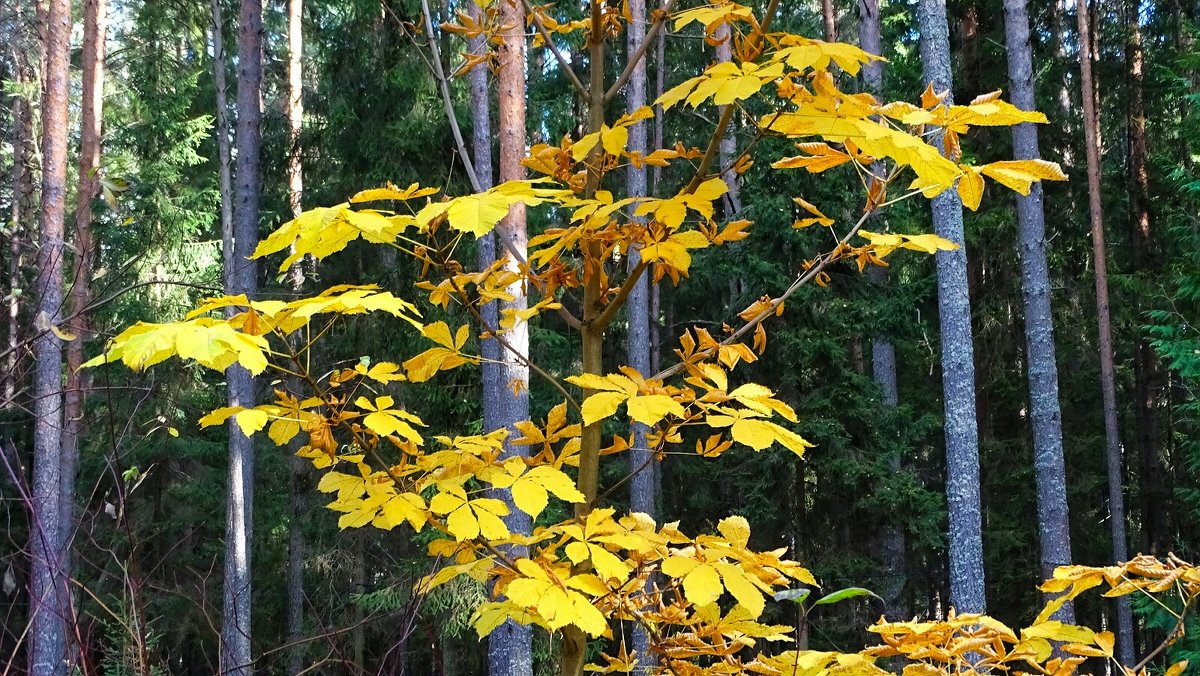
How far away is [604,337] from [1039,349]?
4.29 meters

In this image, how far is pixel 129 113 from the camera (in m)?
13.4

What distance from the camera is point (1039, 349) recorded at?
8.34m

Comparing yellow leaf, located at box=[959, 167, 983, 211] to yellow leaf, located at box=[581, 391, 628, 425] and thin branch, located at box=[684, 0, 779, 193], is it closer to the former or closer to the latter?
thin branch, located at box=[684, 0, 779, 193]

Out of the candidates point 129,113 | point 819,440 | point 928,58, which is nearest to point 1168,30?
point 928,58

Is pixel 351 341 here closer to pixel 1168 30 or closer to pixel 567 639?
pixel 567 639

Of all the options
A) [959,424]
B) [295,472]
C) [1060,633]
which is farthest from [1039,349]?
[295,472]

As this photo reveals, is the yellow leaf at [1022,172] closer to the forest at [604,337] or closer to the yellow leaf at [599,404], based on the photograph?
the forest at [604,337]

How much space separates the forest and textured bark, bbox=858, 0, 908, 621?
0.08 m

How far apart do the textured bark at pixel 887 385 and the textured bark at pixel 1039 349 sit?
3.92 ft

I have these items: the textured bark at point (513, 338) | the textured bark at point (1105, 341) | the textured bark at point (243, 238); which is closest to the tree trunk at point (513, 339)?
the textured bark at point (513, 338)

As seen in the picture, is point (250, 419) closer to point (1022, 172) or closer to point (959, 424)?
point (1022, 172)

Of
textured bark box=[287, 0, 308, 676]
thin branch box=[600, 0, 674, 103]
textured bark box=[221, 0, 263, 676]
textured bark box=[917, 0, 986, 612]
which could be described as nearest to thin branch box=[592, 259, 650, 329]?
thin branch box=[600, 0, 674, 103]

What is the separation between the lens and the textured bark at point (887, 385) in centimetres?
853

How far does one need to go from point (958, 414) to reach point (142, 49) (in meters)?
10.8
